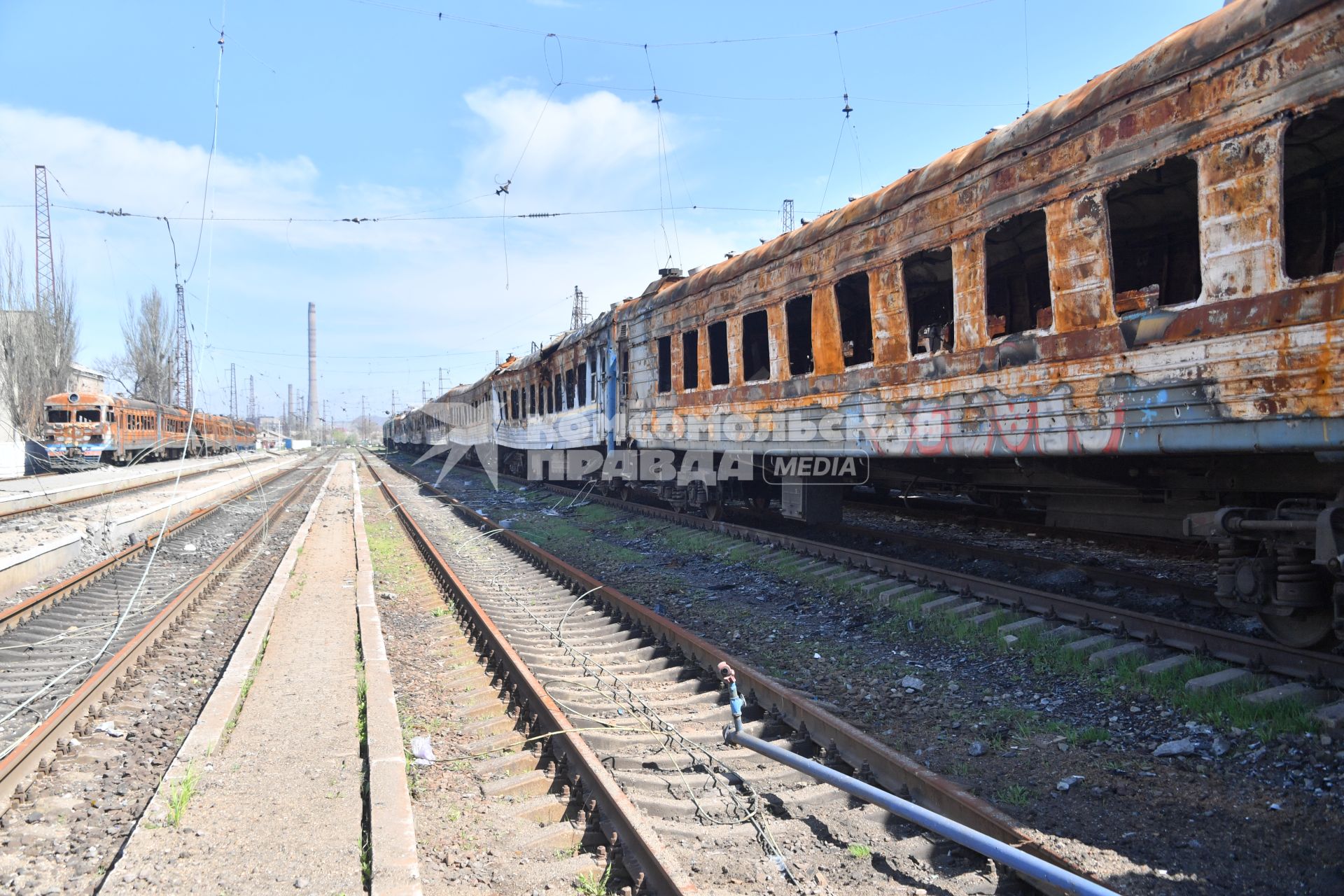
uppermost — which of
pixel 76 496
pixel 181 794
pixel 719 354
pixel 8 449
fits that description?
pixel 719 354

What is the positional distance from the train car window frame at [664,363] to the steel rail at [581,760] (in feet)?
18.8

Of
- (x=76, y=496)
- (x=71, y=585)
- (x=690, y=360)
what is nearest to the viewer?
(x=71, y=585)

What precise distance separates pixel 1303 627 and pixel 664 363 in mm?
9187

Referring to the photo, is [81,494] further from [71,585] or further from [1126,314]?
[1126,314]

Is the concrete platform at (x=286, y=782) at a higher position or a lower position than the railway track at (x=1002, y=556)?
lower

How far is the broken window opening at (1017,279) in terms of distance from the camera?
691cm

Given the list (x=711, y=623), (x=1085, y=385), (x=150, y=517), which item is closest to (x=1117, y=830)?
(x=1085, y=385)

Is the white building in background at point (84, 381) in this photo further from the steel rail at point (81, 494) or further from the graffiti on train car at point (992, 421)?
the graffiti on train car at point (992, 421)

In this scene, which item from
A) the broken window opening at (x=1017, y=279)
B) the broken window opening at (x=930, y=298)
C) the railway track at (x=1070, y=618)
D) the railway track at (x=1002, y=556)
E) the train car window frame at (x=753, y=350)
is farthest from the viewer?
the train car window frame at (x=753, y=350)

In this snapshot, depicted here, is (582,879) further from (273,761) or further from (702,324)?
(702,324)

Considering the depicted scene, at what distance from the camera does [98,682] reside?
5270 mm

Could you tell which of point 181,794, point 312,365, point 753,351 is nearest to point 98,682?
point 181,794

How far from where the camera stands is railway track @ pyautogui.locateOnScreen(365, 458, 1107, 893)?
301 cm

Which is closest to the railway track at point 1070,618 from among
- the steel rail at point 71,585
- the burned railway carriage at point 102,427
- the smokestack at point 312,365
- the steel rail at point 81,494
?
the steel rail at point 71,585
